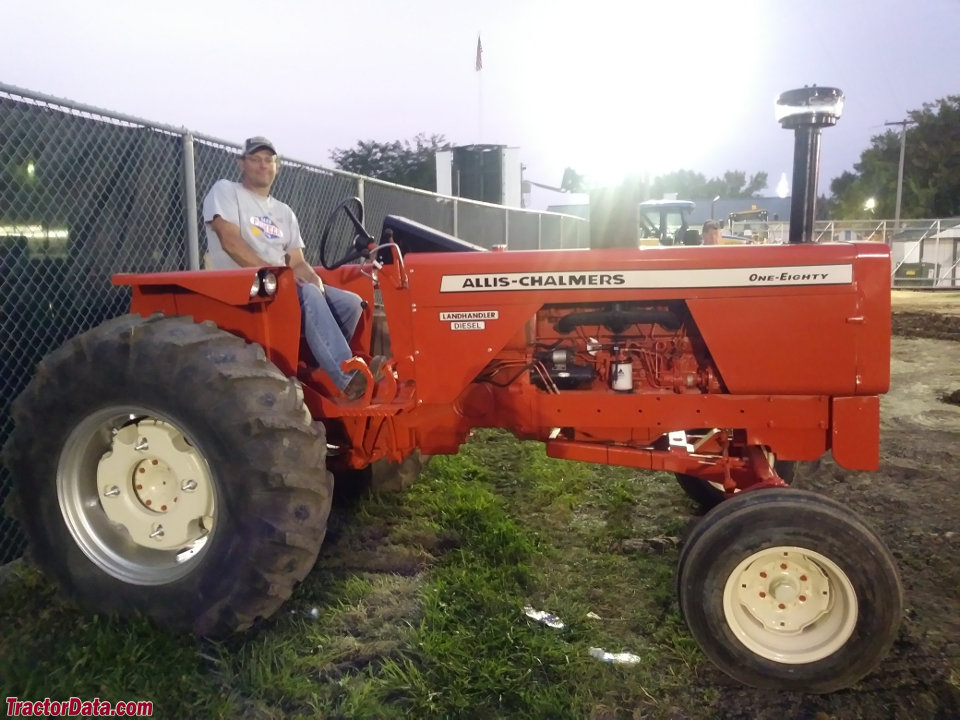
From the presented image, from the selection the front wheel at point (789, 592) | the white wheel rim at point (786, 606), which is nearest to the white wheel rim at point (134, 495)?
the front wheel at point (789, 592)

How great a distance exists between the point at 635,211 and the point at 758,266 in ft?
1.67

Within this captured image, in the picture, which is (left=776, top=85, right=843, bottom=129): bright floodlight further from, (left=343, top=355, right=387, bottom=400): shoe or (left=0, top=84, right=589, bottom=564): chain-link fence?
(left=0, top=84, right=589, bottom=564): chain-link fence

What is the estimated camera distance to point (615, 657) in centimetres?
265

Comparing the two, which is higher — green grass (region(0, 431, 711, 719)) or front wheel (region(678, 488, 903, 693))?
front wheel (region(678, 488, 903, 693))

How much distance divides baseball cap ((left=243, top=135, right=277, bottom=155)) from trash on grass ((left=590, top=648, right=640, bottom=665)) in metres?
2.73

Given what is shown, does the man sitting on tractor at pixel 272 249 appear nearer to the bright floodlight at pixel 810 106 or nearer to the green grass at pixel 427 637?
the green grass at pixel 427 637

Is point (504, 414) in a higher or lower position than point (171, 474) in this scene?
higher

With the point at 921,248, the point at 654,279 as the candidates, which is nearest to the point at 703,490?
the point at 654,279

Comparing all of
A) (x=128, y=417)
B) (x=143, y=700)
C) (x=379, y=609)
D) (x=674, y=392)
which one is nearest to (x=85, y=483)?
(x=128, y=417)

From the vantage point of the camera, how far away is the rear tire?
2586 mm

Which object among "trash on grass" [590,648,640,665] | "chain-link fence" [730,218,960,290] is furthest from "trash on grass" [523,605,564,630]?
"chain-link fence" [730,218,960,290]

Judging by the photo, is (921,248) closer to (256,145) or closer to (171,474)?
(256,145)

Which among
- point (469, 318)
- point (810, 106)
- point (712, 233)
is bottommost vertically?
point (469, 318)

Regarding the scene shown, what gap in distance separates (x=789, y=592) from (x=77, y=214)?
369cm
